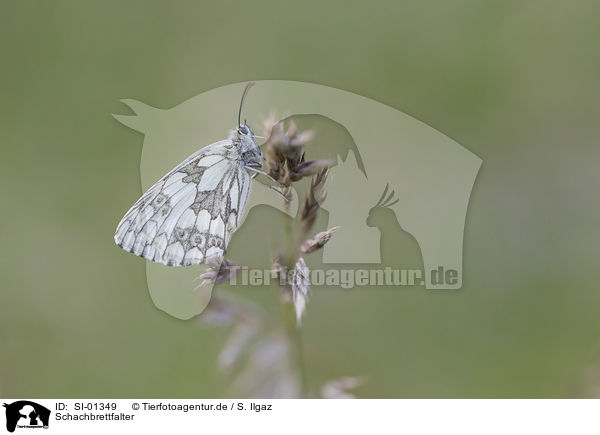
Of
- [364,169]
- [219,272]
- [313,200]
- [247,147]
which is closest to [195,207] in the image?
[247,147]

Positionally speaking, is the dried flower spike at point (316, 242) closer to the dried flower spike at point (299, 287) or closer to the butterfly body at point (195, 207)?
the dried flower spike at point (299, 287)

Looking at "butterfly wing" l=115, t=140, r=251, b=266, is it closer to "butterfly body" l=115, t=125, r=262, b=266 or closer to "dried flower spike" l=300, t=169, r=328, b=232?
"butterfly body" l=115, t=125, r=262, b=266

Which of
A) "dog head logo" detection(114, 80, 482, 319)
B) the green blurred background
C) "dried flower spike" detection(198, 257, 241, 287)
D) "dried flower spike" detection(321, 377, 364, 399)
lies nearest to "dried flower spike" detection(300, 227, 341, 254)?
"dried flower spike" detection(198, 257, 241, 287)
